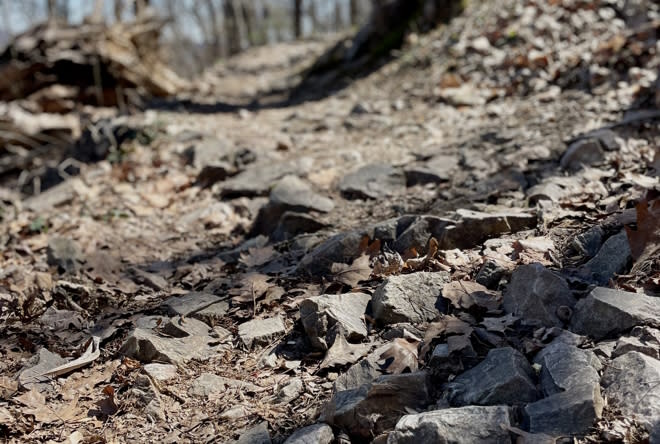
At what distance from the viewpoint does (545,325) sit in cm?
228

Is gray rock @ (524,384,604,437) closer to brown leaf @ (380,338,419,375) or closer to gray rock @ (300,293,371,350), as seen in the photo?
brown leaf @ (380,338,419,375)

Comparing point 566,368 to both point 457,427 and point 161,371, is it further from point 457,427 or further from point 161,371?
point 161,371

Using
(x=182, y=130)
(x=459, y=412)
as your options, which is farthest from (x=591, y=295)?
(x=182, y=130)

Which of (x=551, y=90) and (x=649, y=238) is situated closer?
(x=649, y=238)

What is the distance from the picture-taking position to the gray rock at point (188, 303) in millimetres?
3008

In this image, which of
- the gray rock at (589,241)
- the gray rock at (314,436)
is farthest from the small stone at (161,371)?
the gray rock at (589,241)

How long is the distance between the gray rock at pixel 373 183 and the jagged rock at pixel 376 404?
8.55ft

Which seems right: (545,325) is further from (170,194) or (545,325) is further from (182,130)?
(182,130)

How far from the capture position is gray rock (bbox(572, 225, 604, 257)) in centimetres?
272

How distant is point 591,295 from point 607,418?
0.58 meters

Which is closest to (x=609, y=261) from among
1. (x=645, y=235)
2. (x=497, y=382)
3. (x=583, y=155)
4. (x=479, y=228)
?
(x=645, y=235)

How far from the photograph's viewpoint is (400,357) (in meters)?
2.20

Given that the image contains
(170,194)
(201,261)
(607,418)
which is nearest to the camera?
(607,418)

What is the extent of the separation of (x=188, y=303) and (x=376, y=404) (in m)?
1.47
